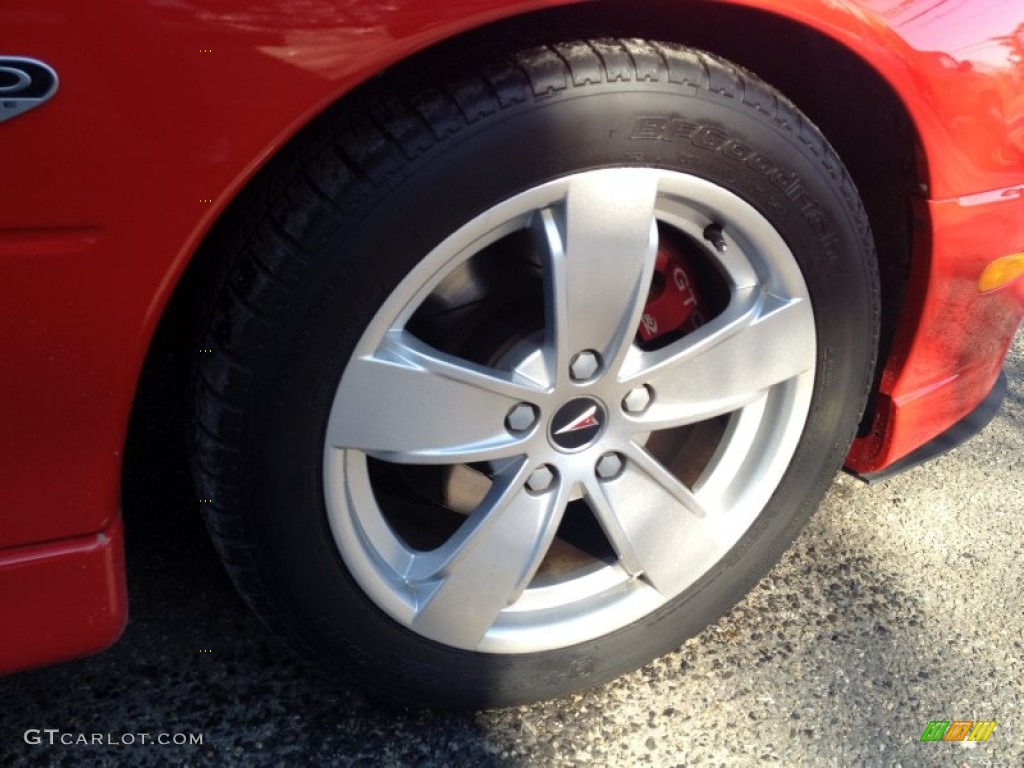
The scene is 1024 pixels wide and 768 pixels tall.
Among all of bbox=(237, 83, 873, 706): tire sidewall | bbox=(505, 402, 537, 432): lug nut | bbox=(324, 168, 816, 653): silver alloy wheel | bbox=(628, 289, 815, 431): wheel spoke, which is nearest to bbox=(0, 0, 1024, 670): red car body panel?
bbox=(237, 83, 873, 706): tire sidewall

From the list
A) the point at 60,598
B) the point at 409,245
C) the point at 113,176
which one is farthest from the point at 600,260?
the point at 60,598

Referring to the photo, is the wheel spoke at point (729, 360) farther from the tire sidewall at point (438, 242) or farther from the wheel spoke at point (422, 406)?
the wheel spoke at point (422, 406)

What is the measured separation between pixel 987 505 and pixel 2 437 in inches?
72.1

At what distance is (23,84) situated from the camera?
0.89 m

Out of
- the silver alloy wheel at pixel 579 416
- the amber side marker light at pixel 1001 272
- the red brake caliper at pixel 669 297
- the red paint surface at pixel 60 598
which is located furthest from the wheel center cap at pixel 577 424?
the amber side marker light at pixel 1001 272

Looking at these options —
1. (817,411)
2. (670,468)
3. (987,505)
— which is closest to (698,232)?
(817,411)

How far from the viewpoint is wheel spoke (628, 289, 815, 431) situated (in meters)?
1.42

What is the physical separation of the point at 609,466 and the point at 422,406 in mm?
341

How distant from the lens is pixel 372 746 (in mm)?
1484

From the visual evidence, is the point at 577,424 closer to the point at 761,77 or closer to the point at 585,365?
the point at 585,365

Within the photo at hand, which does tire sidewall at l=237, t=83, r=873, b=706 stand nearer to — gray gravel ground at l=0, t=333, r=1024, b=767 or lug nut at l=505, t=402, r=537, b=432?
gray gravel ground at l=0, t=333, r=1024, b=767

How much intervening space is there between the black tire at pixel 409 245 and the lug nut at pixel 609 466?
4cm

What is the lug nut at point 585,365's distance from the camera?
4.35 ft

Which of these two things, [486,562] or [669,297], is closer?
[486,562]
